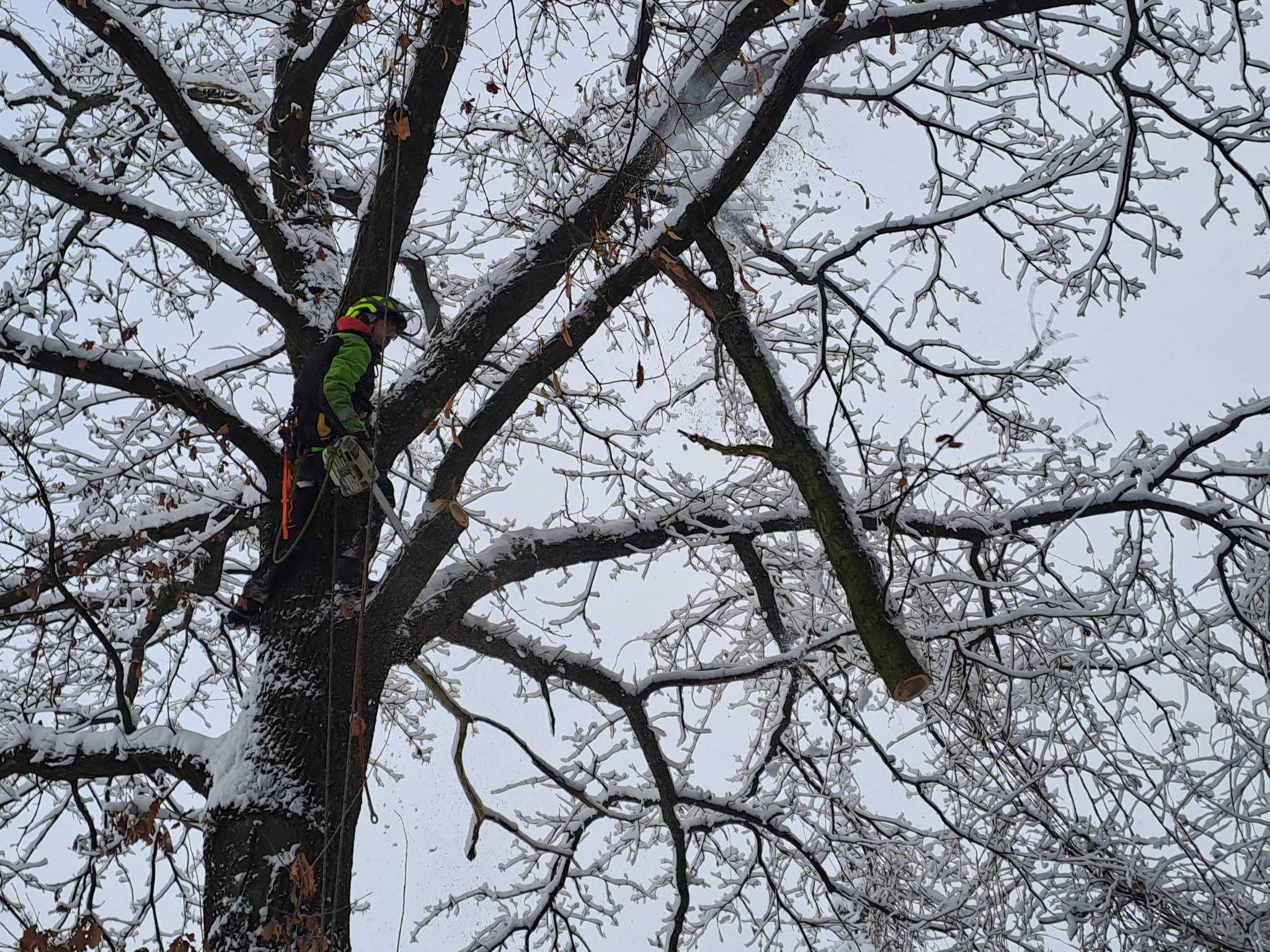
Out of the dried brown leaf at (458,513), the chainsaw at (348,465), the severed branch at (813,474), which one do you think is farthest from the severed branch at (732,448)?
the chainsaw at (348,465)

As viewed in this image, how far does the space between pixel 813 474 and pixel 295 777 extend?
2158mm

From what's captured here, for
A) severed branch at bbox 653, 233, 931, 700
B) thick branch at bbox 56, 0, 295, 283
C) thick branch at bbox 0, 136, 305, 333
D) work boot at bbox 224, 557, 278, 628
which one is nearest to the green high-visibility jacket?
work boot at bbox 224, 557, 278, 628

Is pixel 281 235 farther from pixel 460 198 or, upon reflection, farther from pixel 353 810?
pixel 353 810

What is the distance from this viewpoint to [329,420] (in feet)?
13.1

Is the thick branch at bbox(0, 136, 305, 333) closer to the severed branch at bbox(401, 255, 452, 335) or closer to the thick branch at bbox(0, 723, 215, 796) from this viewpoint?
the severed branch at bbox(401, 255, 452, 335)

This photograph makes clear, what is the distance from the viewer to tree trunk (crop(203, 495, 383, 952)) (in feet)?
10.6

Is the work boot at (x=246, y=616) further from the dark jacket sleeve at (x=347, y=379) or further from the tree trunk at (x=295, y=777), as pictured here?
the dark jacket sleeve at (x=347, y=379)

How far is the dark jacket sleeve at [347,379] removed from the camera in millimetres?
3902

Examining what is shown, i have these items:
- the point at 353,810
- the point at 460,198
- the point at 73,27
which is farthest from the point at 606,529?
the point at 73,27

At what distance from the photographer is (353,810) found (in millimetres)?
3697

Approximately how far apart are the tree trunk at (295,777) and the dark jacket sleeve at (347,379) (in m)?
0.37

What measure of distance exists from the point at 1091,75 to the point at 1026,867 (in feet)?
12.3

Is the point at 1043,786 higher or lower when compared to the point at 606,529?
lower

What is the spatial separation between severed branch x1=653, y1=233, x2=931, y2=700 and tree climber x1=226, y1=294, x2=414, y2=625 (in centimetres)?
137
